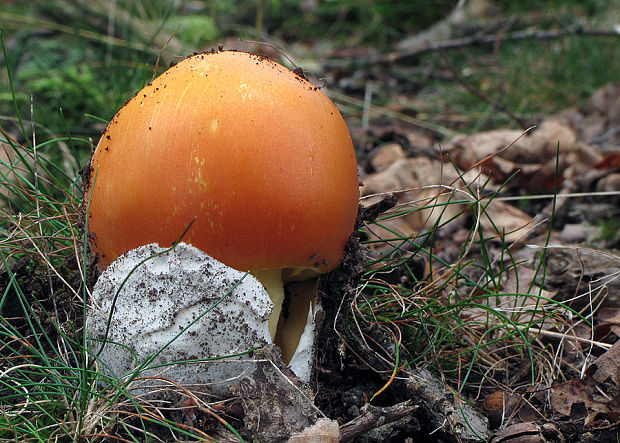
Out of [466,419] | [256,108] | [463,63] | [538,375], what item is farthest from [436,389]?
[463,63]

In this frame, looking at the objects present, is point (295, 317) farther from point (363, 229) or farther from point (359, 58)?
point (359, 58)

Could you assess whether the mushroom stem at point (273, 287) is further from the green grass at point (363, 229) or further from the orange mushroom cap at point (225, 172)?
the green grass at point (363, 229)

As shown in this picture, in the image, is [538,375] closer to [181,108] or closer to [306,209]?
[306,209]

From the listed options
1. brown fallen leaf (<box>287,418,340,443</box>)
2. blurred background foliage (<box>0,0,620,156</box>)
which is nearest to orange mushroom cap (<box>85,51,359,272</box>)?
brown fallen leaf (<box>287,418,340,443</box>)

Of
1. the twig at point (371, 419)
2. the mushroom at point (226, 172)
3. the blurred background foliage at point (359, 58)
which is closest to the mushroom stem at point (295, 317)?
the mushroom at point (226, 172)

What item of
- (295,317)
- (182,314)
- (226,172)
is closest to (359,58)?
(295,317)

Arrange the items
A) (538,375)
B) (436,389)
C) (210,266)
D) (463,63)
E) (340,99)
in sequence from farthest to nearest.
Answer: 1. (463,63)
2. (340,99)
3. (538,375)
4. (436,389)
5. (210,266)
